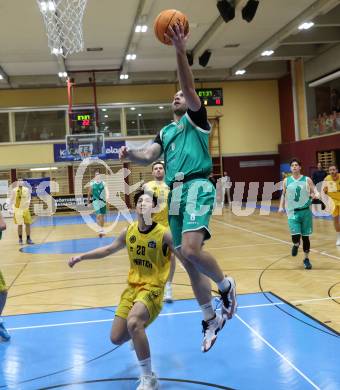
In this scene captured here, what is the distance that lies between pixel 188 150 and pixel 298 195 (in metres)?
4.89

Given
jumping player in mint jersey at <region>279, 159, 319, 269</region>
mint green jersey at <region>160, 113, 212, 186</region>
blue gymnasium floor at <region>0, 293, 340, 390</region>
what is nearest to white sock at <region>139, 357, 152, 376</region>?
blue gymnasium floor at <region>0, 293, 340, 390</region>

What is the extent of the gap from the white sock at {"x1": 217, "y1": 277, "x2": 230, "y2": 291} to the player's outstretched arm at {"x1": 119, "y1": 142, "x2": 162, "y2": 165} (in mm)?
1222

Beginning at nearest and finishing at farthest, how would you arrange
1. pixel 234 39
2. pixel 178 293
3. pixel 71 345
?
pixel 71 345 < pixel 178 293 < pixel 234 39

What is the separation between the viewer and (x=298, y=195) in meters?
8.25

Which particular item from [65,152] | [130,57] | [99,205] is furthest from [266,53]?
[99,205]

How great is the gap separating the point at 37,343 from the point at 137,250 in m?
1.72

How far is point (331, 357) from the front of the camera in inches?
162

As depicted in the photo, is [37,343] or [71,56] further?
[71,56]

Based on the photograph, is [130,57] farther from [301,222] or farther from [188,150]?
[188,150]

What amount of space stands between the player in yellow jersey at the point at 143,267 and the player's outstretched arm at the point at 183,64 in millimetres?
933

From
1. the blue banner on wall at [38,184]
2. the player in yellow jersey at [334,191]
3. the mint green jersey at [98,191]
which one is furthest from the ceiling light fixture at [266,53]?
the blue banner on wall at [38,184]

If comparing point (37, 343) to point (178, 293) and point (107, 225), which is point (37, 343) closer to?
point (178, 293)

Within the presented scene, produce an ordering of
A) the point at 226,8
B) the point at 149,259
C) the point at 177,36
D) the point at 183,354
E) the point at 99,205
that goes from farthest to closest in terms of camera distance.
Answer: the point at 99,205 < the point at 226,8 < the point at 183,354 < the point at 149,259 < the point at 177,36

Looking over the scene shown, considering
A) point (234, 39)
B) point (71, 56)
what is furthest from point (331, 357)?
point (71, 56)
